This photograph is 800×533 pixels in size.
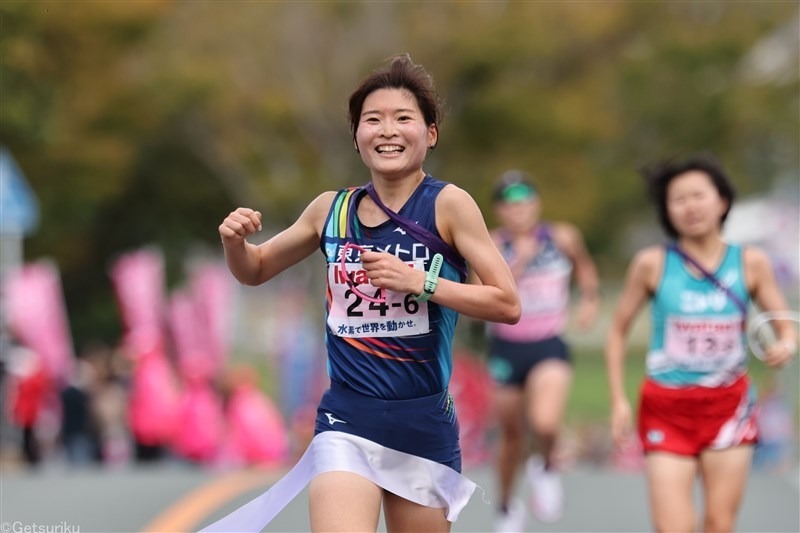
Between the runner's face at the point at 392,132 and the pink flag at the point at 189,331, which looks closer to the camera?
the runner's face at the point at 392,132

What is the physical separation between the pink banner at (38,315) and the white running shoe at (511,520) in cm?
1069

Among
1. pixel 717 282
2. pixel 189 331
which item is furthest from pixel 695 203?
pixel 189 331

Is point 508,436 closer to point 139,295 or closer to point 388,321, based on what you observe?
point 388,321

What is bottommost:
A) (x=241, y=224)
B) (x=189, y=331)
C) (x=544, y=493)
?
(x=544, y=493)

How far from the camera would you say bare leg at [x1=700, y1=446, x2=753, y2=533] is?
22.8 ft

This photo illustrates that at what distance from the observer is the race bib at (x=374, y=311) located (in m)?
5.34

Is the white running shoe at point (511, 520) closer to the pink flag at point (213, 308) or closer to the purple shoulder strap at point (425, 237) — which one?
the purple shoulder strap at point (425, 237)

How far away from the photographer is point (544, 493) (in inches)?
421

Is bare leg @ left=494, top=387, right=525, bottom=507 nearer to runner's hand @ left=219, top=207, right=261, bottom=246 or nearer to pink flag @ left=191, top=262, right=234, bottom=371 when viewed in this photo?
runner's hand @ left=219, top=207, right=261, bottom=246

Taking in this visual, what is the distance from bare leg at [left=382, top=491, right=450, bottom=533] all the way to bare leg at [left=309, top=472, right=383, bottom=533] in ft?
0.34

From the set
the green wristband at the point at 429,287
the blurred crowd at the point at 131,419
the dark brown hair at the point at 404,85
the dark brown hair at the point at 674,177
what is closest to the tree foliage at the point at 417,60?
the blurred crowd at the point at 131,419

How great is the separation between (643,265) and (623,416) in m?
→ 0.73

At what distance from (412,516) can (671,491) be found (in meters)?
1.98

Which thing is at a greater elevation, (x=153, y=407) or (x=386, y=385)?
(x=153, y=407)
